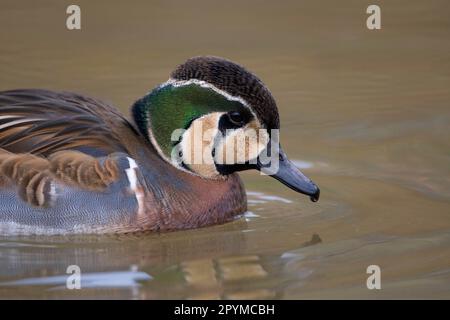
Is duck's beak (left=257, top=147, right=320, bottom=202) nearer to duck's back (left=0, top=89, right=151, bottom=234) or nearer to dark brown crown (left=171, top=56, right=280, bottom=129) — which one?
dark brown crown (left=171, top=56, right=280, bottom=129)

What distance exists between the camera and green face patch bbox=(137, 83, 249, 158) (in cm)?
744

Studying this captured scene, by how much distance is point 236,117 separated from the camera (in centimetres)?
746

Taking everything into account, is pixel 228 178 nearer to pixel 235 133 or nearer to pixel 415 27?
pixel 235 133

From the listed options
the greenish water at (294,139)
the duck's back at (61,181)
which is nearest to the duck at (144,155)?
the duck's back at (61,181)

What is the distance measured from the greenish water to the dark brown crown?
0.83m

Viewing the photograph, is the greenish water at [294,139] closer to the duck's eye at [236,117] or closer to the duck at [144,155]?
the duck at [144,155]

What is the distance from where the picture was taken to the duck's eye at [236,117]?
24.4 feet

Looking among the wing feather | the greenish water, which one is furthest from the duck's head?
the greenish water

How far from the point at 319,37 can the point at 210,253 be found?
225 inches

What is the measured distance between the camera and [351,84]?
11.2 meters

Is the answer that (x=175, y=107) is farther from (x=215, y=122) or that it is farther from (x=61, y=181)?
(x=61, y=181)

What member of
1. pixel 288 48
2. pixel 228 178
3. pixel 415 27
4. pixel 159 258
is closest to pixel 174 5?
pixel 288 48
